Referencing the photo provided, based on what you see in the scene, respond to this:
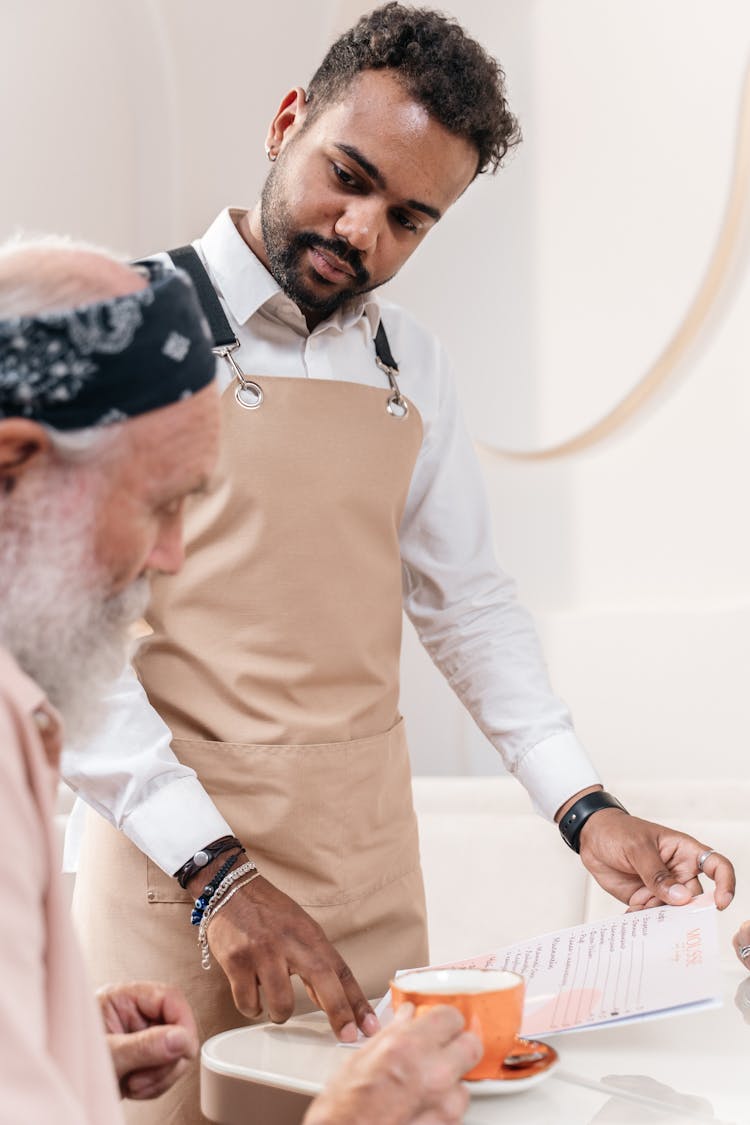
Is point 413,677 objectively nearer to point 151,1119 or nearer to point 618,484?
point 618,484

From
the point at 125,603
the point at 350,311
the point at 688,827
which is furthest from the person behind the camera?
the point at 688,827

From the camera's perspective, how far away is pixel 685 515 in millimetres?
2861

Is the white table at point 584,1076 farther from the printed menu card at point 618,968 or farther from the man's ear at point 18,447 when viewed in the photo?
the man's ear at point 18,447

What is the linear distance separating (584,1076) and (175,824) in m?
0.49

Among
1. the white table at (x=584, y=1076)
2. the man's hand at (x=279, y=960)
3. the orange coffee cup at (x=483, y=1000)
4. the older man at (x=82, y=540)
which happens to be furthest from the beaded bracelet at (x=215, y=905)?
the older man at (x=82, y=540)

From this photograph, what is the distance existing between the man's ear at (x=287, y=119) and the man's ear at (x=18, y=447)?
3.00 feet

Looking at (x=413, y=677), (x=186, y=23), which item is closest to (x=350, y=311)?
→ (x=413, y=677)

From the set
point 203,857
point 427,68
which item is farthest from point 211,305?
point 203,857

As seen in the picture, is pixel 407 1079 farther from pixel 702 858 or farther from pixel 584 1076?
pixel 702 858

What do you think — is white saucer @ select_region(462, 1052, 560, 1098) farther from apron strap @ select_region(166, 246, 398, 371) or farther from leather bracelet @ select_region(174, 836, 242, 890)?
apron strap @ select_region(166, 246, 398, 371)

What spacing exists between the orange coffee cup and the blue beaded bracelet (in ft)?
0.97

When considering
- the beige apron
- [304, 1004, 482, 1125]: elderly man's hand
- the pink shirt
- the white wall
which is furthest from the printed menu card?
the white wall

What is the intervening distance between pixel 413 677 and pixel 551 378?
79cm

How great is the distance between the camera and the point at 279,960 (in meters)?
1.21
